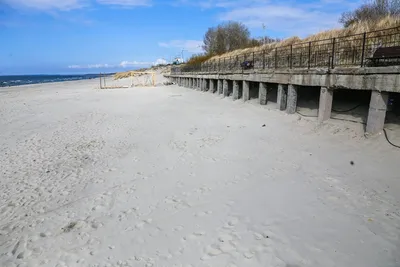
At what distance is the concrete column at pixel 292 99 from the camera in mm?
12188

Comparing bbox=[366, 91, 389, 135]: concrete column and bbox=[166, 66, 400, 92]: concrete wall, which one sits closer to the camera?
bbox=[166, 66, 400, 92]: concrete wall

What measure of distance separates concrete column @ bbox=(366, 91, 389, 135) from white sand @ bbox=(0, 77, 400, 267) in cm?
48

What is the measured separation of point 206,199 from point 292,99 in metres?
8.29

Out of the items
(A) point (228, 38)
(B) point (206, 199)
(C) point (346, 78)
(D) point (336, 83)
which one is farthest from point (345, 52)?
(A) point (228, 38)

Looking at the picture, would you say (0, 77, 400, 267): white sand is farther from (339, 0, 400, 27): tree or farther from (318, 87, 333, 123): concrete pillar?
(339, 0, 400, 27): tree

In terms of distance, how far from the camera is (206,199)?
5.70m

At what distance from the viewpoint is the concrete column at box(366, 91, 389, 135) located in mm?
7809

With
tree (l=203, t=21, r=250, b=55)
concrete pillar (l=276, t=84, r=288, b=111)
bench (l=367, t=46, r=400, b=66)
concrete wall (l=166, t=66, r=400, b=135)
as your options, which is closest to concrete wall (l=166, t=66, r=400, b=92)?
concrete wall (l=166, t=66, r=400, b=135)

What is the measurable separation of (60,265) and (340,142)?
8.11 meters

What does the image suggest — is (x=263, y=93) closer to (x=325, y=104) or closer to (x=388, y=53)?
(x=325, y=104)

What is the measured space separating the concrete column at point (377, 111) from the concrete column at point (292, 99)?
4.32 meters

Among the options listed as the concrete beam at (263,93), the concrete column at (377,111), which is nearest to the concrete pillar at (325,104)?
the concrete column at (377,111)

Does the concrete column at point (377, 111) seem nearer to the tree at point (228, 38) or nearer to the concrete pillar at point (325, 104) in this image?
the concrete pillar at point (325, 104)

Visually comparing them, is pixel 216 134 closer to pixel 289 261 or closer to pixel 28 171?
pixel 28 171
